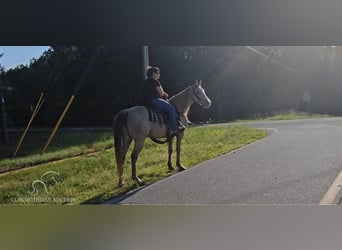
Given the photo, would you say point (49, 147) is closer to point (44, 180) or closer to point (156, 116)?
point (44, 180)

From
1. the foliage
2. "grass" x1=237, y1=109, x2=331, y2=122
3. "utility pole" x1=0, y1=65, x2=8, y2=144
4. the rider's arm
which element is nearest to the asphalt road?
"grass" x1=237, y1=109, x2=331, y2=122

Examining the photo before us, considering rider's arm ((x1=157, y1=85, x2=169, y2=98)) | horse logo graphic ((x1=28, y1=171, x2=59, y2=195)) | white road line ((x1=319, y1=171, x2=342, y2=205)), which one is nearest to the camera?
white road line ((x1=319, y1=171, x2=342, y2=205))

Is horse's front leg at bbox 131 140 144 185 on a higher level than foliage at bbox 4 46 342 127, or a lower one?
lower

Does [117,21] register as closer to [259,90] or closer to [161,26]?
[161,26]

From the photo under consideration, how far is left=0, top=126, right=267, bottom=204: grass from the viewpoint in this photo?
12.4 feet

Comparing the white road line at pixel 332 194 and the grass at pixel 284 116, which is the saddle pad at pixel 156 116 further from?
the white road line at pixel 332 194

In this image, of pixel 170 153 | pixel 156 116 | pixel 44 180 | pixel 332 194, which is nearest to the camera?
pixel 332 194

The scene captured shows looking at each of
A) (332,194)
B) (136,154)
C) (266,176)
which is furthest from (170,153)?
(332,194)

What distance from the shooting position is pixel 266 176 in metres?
3.64

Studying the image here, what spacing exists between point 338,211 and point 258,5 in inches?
69.6

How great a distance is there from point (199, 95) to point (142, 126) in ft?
1.75

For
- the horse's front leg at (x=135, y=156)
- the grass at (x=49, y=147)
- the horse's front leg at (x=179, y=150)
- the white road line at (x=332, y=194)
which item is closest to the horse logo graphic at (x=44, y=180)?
the grass at (x=49, y=147)

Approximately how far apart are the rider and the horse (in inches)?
1.9

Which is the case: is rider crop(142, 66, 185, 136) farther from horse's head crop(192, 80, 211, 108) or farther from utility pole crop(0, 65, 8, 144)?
utility pole crop(0, 65, 8, 144)
